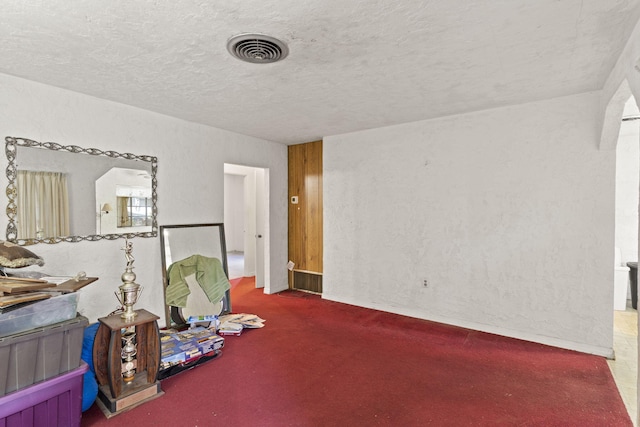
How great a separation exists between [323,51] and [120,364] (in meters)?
2.62

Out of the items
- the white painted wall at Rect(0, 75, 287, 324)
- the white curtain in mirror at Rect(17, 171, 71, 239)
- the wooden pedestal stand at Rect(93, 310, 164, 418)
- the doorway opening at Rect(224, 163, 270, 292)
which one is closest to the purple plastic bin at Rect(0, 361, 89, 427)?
the wooden pedestal stand at Rect(93, 310, 164, 418)

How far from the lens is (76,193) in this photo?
2.96 m

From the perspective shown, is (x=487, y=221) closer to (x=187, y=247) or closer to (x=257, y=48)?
(x=257, y=48)

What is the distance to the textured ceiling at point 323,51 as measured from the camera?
1772 mm

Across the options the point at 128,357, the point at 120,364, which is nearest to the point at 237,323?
the point at 128,357

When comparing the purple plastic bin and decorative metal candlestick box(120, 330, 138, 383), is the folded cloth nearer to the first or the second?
decorative metal candlestick box(120, 330, 138, 383)

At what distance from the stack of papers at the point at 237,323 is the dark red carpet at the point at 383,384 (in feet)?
0.30

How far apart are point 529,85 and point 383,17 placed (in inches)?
73.0

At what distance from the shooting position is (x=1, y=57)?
90.5 inches

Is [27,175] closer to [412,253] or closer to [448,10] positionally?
[448,10]

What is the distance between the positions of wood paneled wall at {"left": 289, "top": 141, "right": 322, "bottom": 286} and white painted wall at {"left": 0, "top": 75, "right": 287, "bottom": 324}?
2.15 ft

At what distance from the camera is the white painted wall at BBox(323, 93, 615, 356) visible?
309 cm

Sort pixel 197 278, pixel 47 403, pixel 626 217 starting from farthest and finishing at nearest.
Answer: pixel 626 217 < pixel 197 278 < pixel 47 403

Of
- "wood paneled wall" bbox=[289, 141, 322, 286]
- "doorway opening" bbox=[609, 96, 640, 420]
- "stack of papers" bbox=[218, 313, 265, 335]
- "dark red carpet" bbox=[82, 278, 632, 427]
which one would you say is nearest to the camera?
"dark red carpet" bbox=[82, 278, 632, 427]
